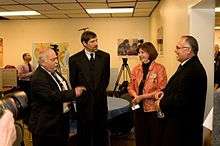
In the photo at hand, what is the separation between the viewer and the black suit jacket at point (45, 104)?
2.73m

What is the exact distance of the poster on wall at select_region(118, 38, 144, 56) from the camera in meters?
8.55

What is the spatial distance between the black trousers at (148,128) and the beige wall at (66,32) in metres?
5.12

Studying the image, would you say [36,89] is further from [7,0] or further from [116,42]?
[116,42]

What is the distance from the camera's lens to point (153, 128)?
11.2ft

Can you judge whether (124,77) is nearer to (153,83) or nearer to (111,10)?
(111,10)

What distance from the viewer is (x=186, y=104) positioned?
2709 mm

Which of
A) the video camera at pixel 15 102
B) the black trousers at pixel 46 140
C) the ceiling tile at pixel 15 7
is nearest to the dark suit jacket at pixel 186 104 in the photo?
the black trousers at pixel 46 140

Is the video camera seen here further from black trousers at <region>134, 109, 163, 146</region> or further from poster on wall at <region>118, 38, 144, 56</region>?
poster on wall at <region>118, 38, 144, 56</region>

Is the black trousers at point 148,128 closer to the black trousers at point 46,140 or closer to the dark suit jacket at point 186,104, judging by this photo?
the dark suit jacket at point 186,104

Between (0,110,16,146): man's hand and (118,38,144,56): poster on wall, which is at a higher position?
(118,38,144,56): poster on wall

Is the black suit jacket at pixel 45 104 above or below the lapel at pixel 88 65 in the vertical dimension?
below

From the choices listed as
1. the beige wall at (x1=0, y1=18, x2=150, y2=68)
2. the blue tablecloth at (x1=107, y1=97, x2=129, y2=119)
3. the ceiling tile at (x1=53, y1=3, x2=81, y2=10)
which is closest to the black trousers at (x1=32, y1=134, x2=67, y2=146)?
the blue tablecloth at (x1=107, y1=97, x2=129, y2=119)

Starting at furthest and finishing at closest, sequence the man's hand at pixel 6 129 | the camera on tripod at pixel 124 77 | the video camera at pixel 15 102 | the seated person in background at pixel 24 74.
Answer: the camera on tripod at pixel 124 77, the seated person in background at pixel 24 74, the video camera at pixel 15 102, the man's hand at pixel 6 129

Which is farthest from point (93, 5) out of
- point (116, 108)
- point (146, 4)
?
point (116, 108)
